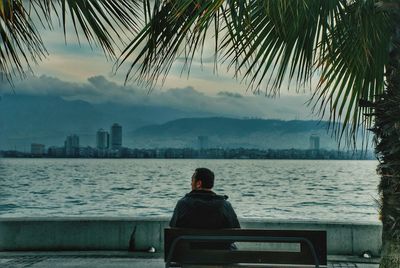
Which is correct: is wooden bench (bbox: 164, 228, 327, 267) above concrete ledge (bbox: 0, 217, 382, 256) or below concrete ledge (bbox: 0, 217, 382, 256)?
above

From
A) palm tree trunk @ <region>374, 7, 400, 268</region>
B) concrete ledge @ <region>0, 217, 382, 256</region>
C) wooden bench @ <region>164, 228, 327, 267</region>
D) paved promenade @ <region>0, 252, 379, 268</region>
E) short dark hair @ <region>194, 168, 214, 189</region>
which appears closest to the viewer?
wooden bench @ <region>164, 228, 327, 267</region>

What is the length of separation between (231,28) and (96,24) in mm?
1039

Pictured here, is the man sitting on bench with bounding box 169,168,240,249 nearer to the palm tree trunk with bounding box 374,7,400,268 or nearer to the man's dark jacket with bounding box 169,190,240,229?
the man's dark jacket with bounding box 169,190,240,229

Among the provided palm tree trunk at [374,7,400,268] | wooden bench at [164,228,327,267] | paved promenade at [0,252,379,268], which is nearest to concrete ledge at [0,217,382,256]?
paved promenade at [0,252,379,268]

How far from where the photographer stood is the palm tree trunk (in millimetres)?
5512

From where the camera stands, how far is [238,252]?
5.09 m

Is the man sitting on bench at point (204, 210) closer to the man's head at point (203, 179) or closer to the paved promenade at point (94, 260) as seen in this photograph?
the man's head at point (203, 179)

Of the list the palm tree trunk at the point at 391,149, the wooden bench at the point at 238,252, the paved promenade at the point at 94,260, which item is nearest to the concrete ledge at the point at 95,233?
the paved promenade at the point at 94,260

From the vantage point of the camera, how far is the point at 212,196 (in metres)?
5.69

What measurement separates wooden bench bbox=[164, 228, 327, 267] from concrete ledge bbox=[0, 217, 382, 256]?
320 cm

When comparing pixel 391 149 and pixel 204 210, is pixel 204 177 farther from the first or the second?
pixel 391 149

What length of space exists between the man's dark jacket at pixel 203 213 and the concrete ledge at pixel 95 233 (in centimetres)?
283

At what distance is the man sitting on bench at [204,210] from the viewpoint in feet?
18.3

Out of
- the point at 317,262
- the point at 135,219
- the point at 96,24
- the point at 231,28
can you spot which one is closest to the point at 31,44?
the point at 96,24
